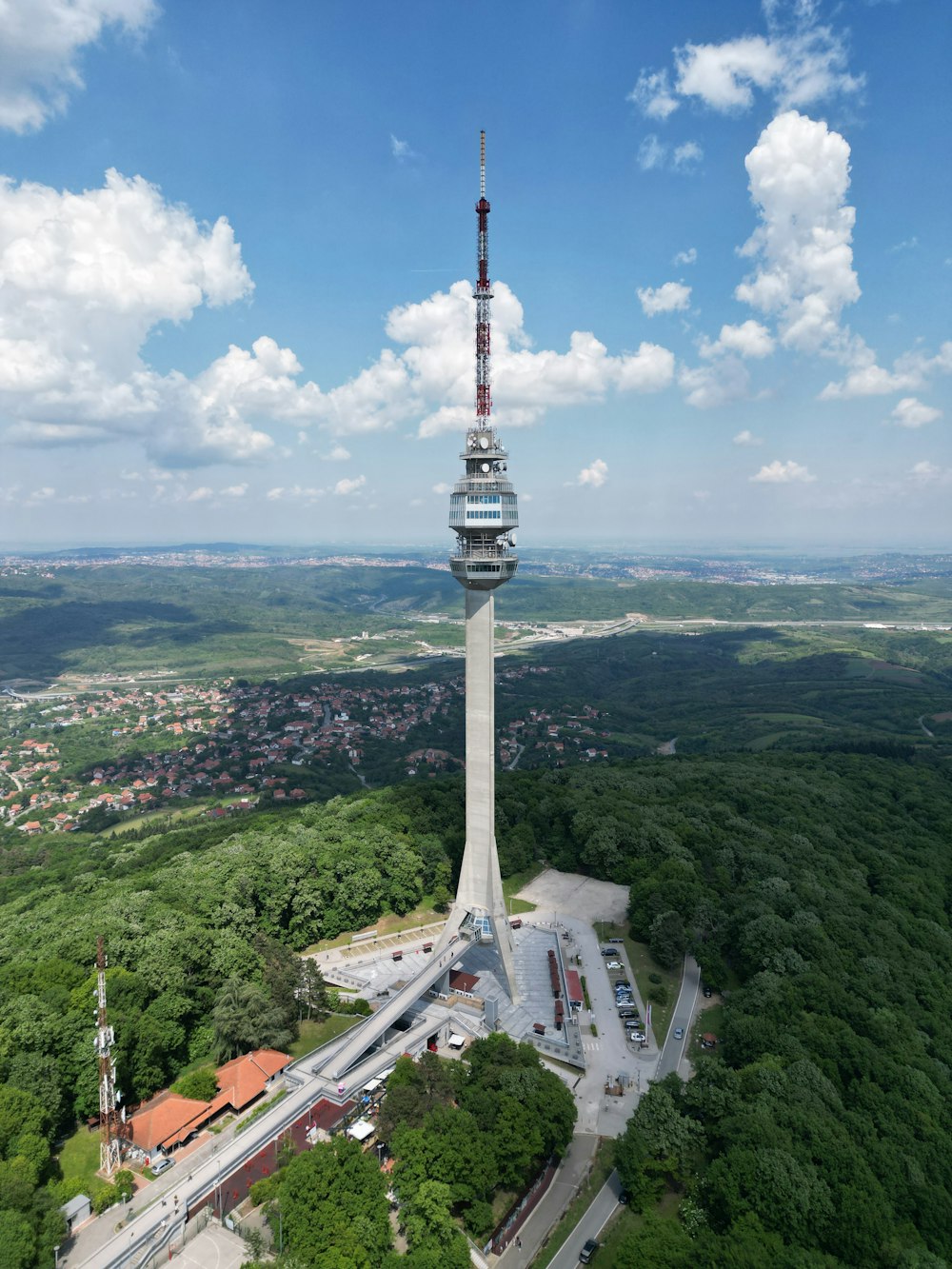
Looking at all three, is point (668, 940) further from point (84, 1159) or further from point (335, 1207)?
point (84, 1159)

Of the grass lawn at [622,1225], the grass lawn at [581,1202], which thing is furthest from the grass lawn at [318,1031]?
the grass lawn at [622,1225]

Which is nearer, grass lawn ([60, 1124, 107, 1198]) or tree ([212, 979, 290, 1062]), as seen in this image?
grass lawn ([60, 1124, 107, 1198])

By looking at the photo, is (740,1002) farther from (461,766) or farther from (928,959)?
(461,766)

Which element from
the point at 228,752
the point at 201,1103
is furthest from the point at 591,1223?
the point at 228,752

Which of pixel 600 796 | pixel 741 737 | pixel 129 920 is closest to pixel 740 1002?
pixel 600 796

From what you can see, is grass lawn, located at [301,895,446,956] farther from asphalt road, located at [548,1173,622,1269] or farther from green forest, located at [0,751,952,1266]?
asphalt road, located at [548,1173,622,1269]

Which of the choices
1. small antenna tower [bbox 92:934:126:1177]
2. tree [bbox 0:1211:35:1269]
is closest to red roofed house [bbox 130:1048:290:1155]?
small antenna tower [bbox 92:934:126:1177]
